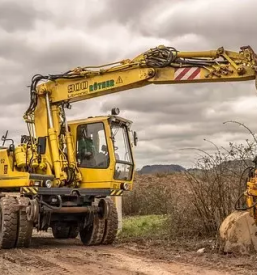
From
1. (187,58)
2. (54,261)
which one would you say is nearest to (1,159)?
(54,261)

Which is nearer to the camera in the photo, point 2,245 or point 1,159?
point 2,245

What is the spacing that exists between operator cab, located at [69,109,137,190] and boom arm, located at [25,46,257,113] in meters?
0.72

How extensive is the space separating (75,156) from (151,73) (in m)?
3.05

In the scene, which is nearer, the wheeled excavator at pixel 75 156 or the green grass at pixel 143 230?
the wheeled excavator at pixel 75 156

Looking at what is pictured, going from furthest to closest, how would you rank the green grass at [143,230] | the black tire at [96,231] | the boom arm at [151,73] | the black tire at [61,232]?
the black tire at [61,232]
the green grass at [143,230]
the black tire at [96,231]
the boom arm at [151,73]

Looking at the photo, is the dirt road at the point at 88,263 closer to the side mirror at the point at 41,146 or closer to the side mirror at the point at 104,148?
the side mirror at the point at 104,148

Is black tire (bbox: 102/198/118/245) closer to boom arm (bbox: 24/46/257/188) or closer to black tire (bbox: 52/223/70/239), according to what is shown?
boom arm (bbox: 24/46/257/188)

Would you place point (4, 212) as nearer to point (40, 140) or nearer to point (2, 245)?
point (2, 245)

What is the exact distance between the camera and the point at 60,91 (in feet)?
45.7

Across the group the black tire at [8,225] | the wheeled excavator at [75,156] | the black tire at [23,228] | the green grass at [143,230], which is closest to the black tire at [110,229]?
the wheeled excavator at [75,156]

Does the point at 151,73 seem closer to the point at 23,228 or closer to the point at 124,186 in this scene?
the point at 124,186

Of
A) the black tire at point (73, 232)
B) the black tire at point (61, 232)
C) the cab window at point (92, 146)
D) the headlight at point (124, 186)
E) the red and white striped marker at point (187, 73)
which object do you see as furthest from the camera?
the black tire at point (73, 232)

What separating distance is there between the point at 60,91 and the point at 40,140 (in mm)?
1328

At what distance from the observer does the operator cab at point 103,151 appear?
1334cm
